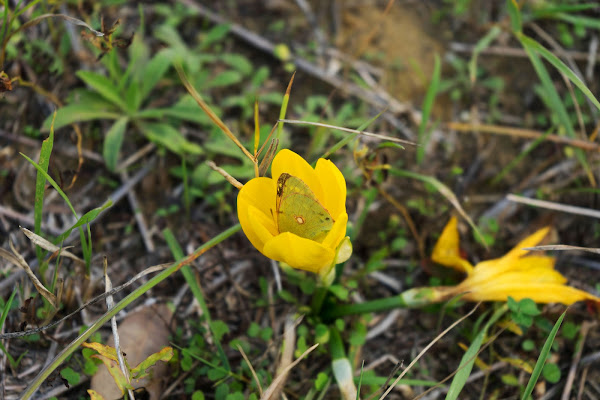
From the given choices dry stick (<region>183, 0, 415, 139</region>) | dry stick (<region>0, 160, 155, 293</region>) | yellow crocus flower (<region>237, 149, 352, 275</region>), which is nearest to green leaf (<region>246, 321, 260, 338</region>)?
yellow crocus flower (<region>237, 149, 352, 275</region>)

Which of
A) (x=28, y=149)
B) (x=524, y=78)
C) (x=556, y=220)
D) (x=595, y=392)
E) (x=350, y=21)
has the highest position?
(x=350, y=21)

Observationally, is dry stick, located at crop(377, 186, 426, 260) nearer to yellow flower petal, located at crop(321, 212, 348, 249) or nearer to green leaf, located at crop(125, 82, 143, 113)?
yellow flower petal, located at crop(321, 212, 348, 249)

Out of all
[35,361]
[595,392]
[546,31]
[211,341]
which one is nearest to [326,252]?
[211,341]

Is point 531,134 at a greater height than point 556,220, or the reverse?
point 531,134

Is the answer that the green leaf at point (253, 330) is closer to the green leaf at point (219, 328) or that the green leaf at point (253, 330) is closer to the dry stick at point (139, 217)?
the green leaf at point (219, 328)

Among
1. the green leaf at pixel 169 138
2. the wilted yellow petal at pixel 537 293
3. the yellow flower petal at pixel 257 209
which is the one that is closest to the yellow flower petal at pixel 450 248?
the wilted yellow petal at pixel 537 293

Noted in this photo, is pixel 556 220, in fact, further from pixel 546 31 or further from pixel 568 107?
pixel 546 31

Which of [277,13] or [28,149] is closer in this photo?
[28,149]

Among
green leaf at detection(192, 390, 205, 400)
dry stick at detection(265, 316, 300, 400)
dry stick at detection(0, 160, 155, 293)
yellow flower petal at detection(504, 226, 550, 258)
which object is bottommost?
green leaf at detection(192, 390, 205, 400)
